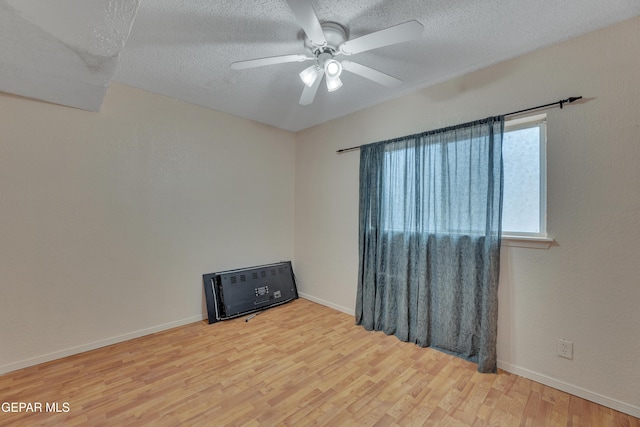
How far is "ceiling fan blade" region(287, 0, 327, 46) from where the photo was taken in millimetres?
1217

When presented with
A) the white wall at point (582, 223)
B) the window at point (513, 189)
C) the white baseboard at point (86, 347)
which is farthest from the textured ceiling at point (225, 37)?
the white baseboard at point (86, 347)

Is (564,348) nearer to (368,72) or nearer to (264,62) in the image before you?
(368,72)

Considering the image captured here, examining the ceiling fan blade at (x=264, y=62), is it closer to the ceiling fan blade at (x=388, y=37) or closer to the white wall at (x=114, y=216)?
the ceiling fan blade at (x=388, y=37)

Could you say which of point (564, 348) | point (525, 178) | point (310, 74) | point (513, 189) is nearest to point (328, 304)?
point (564, 348)

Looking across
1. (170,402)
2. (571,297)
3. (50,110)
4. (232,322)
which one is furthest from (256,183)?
(571,297)

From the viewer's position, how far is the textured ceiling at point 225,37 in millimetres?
1381

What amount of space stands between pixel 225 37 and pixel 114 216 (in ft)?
6.14

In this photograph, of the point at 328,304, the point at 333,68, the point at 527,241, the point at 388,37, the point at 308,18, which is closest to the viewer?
the point at 308,18

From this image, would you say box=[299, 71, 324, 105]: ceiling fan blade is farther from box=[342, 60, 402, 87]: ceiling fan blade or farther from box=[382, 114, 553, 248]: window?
box=[382, 114, 553, 248]: window

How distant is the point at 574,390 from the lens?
5.73ft

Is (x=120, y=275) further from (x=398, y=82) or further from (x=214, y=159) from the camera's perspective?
(x=398, y=82)

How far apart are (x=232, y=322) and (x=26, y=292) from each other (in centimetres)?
167

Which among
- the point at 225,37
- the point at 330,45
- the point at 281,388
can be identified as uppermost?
the point at 225,37
